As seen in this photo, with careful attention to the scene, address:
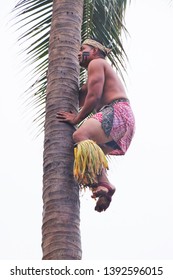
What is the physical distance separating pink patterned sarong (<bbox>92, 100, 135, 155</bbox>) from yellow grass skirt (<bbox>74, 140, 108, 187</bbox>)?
379 mm

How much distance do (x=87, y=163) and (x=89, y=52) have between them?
3.70ft

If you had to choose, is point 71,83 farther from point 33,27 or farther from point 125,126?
point 33,27

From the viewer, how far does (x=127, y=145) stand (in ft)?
14.6

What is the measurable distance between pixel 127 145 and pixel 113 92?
39 centimetres

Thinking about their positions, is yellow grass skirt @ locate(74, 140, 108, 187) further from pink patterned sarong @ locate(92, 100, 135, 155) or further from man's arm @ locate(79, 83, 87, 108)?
man's arm @ locate(79, 83, 87, 108)

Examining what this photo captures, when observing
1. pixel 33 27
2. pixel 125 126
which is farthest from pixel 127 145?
pixel 33 27

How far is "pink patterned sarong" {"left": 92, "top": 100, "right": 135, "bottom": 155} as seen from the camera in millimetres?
4293

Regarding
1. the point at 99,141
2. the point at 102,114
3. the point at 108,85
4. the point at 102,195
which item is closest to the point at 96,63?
the point at 108,85

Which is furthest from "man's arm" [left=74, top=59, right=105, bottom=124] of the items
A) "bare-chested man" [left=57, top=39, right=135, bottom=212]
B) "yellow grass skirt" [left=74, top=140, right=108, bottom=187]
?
"yellow grass skirt" [left=74, top=140, right=108, bottom=187]

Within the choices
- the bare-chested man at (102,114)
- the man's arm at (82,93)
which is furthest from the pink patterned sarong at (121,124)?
the man's arm at (82,93)

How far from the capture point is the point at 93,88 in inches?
170

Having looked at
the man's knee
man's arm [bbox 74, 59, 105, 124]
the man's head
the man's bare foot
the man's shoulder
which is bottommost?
the man's bare foot

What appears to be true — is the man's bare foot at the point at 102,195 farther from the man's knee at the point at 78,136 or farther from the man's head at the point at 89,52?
the man's head at the point at 89,52

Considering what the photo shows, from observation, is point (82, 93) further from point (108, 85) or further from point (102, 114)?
point (102, 114)
